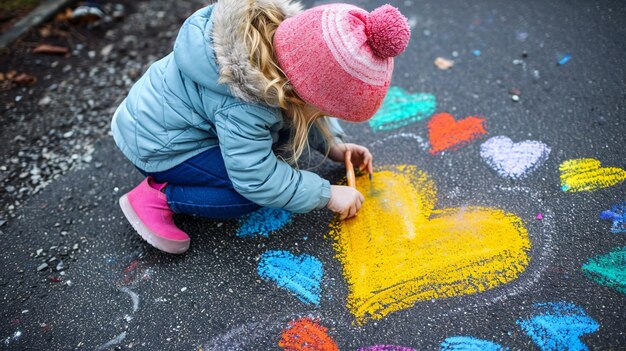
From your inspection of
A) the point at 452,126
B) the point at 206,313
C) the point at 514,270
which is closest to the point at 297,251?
the point at 206,313

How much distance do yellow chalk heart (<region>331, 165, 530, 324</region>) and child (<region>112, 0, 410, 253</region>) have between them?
0.13 meters

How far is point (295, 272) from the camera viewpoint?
1.61 meters

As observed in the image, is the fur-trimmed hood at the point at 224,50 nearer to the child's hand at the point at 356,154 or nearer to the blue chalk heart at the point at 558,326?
the child's hand at the point at 356,154

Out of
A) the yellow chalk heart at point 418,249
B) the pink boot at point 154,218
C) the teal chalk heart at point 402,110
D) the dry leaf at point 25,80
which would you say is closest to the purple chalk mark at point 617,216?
the yellow chalk heart at point 418,249

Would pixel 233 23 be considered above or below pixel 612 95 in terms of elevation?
above

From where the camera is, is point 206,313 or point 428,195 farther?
point 428,195

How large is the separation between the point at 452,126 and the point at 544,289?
0.82 meters

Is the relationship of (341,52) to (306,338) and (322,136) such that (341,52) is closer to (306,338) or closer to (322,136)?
(322,136)

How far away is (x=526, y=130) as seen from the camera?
1977 mm

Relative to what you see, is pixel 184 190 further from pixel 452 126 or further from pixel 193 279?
pixel 452 126

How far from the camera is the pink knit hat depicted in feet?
4.04

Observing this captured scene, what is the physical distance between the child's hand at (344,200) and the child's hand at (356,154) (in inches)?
8.1

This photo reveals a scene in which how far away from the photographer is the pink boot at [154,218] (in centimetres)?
164

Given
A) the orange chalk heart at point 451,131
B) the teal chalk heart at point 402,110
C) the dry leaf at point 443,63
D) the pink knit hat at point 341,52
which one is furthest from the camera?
the dry leaf at point 443,63
